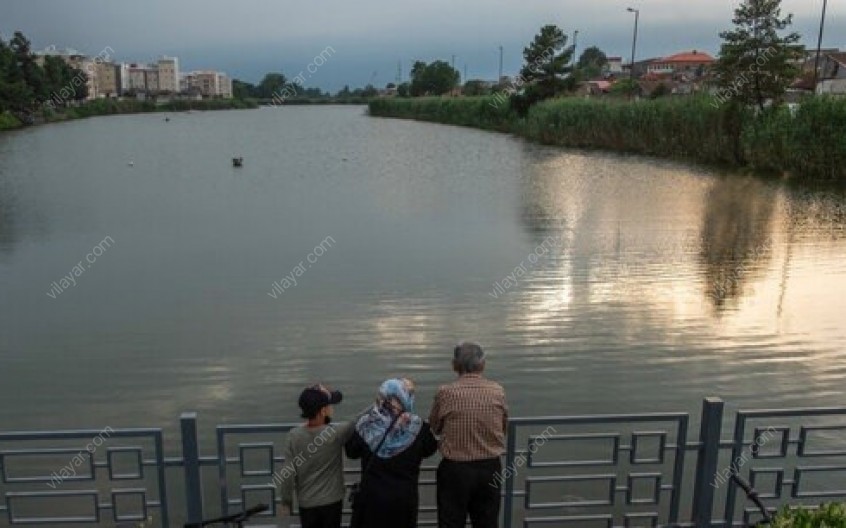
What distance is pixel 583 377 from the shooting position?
28.9ft

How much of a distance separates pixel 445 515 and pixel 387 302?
25.3 ft

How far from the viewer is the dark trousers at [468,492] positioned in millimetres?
4121

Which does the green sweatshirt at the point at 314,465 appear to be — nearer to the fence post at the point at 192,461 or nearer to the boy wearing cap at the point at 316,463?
the boy wearing cap at the point at 316,463

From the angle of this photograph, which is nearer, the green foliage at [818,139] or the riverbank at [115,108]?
the green foliage at [818,139]

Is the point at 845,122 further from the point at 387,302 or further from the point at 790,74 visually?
the point at 387,302

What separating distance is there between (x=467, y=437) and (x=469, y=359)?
432 millimetres

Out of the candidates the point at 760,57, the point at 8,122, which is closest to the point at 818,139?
the point at 760,57

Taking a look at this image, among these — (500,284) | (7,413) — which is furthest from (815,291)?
(7,413)

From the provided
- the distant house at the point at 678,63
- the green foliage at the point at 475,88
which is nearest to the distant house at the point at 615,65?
the distant house at the point at 678,63

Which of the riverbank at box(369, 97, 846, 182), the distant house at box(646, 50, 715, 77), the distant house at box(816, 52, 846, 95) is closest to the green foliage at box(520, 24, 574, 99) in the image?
the riverbank at box(369, 97, 846, 182)

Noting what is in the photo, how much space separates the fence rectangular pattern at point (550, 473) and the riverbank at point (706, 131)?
23400 millimetres

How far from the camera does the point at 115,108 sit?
121 m

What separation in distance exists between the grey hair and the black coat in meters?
0.45

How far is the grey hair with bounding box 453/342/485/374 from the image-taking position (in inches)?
164
